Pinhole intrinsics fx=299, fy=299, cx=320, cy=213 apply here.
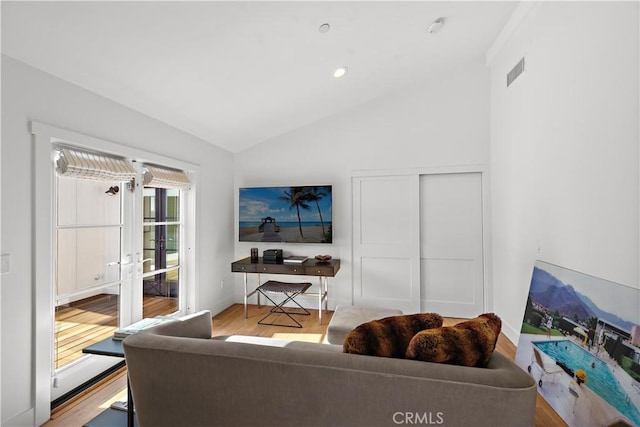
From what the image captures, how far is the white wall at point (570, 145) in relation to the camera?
64.7 inches

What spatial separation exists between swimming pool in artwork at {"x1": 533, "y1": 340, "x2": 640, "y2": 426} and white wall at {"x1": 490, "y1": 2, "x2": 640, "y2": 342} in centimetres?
49

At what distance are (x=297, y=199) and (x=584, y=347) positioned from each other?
10.1ft

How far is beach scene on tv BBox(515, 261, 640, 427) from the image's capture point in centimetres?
153

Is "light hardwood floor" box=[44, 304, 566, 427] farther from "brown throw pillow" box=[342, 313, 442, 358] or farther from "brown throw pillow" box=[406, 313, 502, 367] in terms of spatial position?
"brown throw pillow" box=[342, 313, 442, 358]

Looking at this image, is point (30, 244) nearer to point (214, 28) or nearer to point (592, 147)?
point (214, 28)

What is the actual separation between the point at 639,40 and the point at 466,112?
2.24 metres

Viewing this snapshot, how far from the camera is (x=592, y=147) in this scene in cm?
188

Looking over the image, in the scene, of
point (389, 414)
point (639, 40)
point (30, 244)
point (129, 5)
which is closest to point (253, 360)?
point (389, 414)

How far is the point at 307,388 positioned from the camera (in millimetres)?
1242

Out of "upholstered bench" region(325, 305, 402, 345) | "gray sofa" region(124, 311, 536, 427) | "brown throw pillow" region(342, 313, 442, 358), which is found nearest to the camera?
"gray sofa" region(124, 311, 536, 427)

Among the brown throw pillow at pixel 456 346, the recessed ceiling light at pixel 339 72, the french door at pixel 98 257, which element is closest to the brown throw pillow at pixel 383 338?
the brown throw pillow at pixel 456 346

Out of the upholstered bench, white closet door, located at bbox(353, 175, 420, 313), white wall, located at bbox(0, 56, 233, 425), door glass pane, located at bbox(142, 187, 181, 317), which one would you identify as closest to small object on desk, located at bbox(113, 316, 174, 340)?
white wall, located at bbox(0, 56, 233, 425)

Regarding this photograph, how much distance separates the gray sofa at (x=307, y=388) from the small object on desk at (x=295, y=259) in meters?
2.41

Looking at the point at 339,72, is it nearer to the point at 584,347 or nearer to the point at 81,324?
the point at 584,347
